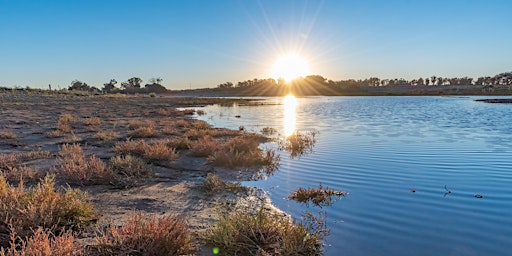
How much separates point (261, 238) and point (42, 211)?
332 centimetres

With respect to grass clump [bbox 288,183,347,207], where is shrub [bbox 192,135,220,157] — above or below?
above

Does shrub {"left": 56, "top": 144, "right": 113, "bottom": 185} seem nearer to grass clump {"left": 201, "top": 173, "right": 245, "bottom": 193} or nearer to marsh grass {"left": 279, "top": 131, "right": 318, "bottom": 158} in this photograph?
grass clump {"left": 201, "top": 173, "right": 245, "bottom": 193}

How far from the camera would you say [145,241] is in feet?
14.7

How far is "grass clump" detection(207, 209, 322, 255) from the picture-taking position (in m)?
4.84

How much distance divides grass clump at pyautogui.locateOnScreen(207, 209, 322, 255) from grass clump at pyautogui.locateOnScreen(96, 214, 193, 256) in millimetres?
545

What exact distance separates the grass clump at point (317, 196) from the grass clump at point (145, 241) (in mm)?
3406

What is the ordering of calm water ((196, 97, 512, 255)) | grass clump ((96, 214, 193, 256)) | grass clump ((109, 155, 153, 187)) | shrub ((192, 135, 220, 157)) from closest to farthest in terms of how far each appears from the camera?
grass clump ((96, 214, 193, 256)), calm water ((196, 97, 512, 255)), grass clump ((109, 155, 153, 187)), shrub ((192, 135, 220, 157))

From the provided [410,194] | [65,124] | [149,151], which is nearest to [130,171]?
[149,151]

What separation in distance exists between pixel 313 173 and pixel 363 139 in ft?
25.7

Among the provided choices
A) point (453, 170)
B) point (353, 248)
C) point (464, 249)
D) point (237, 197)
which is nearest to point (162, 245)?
point (353, 248)

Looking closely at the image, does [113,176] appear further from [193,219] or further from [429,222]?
[429,222]

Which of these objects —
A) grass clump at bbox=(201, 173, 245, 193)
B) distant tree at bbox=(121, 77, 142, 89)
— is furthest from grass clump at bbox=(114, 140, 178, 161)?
distant tree at bbox=(121, 77, 142, 89)

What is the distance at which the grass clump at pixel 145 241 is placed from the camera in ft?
14.5

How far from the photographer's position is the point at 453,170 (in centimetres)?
1002
